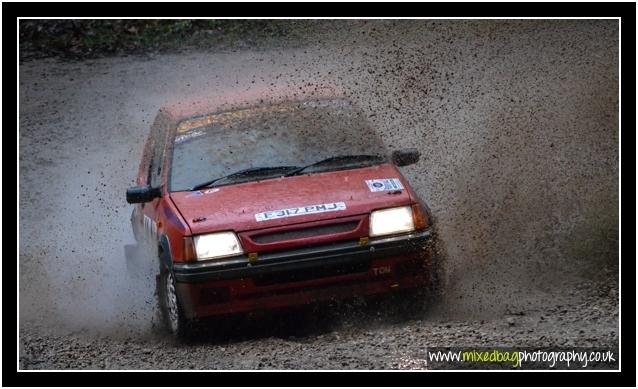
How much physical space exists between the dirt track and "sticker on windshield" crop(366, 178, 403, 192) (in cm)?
87

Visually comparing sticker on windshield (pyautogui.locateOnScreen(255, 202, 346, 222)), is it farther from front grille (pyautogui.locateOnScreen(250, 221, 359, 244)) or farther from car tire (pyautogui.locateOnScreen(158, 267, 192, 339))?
car tire (pyautogui.locateOnScreen(158, 267, 192, 339))

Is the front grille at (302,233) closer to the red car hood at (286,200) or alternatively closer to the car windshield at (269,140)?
the red car hood at (286,200)

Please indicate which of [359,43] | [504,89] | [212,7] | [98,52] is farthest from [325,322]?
[98,52]

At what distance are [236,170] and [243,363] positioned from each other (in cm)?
177

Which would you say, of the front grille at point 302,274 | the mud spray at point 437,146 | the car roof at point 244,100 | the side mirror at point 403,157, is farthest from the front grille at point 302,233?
the car roof at point 244,100

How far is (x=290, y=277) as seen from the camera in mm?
7203

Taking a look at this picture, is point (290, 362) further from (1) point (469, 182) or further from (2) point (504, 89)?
(2) point (504, 89)

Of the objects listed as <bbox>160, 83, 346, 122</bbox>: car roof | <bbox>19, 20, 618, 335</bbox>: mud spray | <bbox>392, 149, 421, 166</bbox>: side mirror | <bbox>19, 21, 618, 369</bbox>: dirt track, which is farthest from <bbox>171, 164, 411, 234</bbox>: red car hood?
<bbox>160, 83, 346, 122</bbox>: car roof

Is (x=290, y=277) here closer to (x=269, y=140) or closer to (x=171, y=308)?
(x=171, y=308)

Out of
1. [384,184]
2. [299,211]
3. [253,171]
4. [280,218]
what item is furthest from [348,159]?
[280,218]

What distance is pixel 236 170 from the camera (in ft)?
26.7

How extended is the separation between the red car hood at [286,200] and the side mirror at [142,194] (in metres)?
0.24

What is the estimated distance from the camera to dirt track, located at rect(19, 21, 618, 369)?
24.3 feet

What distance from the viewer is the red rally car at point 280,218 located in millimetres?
7199
